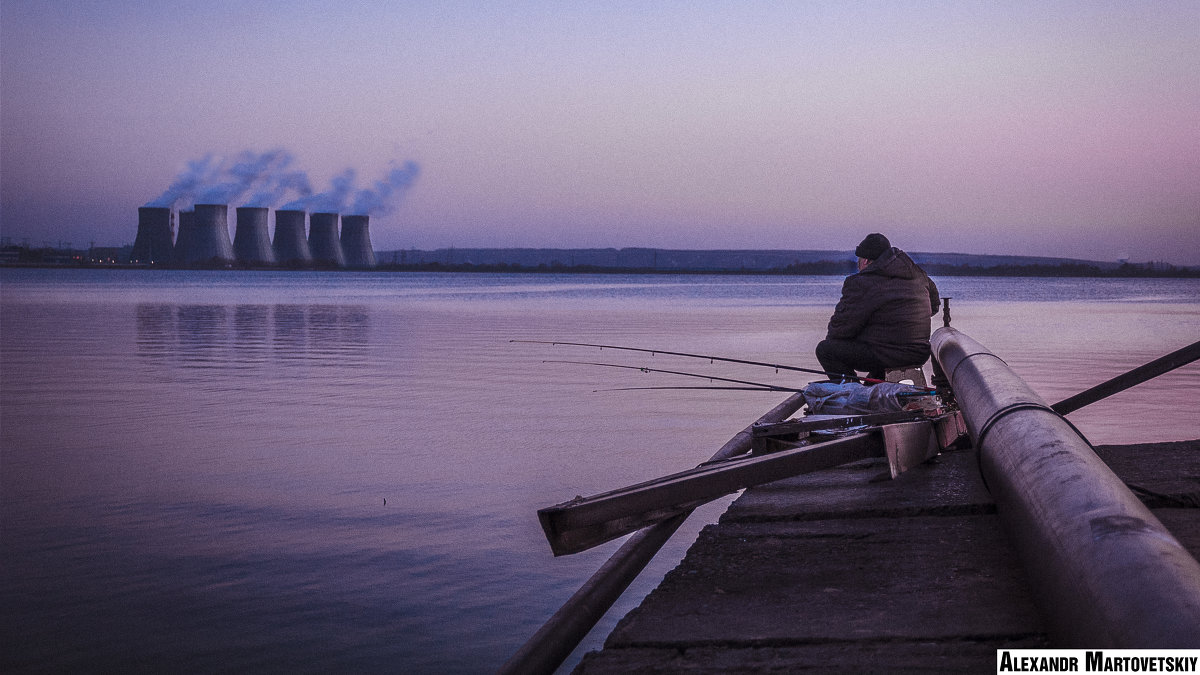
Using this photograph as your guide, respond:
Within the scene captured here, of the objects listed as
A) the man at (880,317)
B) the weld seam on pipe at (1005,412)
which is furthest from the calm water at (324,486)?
the weld seam on pipe at (1005,412)

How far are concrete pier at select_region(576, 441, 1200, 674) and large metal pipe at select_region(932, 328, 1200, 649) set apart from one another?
0.27m

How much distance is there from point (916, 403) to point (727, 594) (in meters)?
2.79

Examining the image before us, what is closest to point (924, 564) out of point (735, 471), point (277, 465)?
point (735, 471)

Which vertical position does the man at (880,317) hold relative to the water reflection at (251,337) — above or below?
above

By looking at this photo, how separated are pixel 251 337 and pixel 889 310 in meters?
21.5

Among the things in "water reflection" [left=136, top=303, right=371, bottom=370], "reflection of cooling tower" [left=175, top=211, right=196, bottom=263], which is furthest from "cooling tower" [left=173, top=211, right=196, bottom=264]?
"water reflection" [left=136, top=303, right=371, bottom=370]

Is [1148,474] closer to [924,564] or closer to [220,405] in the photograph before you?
[924,564]

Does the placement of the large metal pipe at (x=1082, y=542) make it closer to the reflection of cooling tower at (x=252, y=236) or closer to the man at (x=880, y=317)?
the man at (x=880, y=317)

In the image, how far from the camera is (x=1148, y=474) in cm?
558

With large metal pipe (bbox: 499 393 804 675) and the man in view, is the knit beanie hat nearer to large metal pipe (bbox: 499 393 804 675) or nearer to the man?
the man

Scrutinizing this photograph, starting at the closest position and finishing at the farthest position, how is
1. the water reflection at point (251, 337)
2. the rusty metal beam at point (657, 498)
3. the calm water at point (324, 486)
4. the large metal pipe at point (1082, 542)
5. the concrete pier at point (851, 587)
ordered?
the large metal pipe at point (1082, 542) < the concrete pier at point (851, 587) < the rusty metal beam at point (657, 498) < the calm water at point (324, 486) < the water reflection at point (251, 337)

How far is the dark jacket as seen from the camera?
7.60 metres

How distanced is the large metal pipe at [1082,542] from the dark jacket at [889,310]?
3405 millimetres

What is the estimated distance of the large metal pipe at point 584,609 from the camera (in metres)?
3.08
